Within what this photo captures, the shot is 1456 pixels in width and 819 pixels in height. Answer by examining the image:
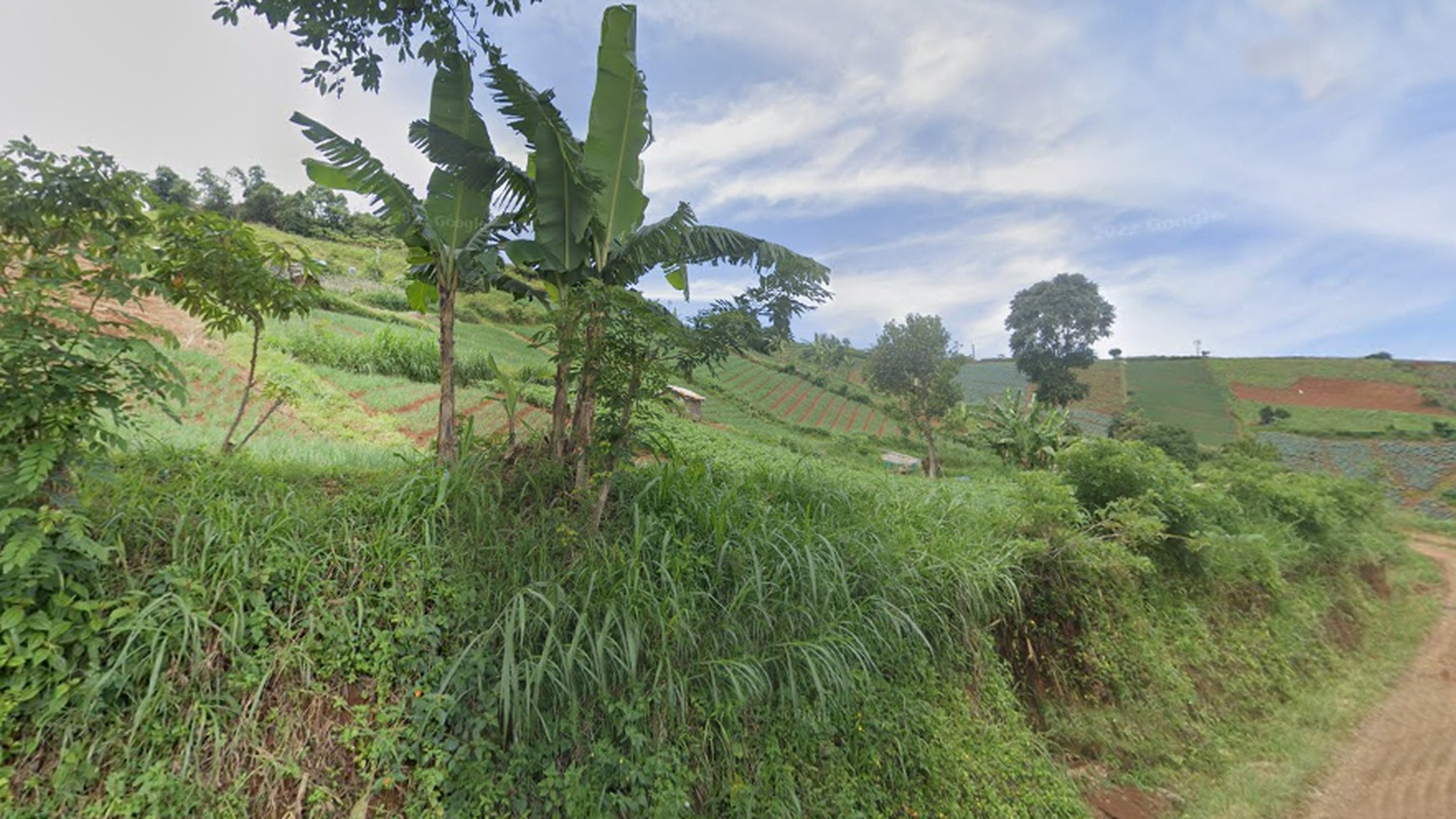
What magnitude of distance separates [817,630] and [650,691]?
1107 millimetres

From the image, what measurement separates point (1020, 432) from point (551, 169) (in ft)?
63.8

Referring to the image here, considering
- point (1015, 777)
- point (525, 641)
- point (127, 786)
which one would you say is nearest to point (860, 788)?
point (1015, 777)

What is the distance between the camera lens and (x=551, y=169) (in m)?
3.78

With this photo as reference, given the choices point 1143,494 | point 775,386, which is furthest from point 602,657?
point 775,386

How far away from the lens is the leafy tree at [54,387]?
191 cm

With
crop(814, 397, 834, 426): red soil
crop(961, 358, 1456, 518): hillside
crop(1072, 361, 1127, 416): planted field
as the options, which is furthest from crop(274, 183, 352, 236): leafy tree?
crop(1072, 361, 1127, 416): planted field

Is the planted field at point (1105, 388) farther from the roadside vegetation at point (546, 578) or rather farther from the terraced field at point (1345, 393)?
the roadside vegetation at point (546, 578)

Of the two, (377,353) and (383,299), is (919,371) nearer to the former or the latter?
(377,353)

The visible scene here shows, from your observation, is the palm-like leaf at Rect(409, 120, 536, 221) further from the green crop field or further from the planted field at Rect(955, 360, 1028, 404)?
the green crop field

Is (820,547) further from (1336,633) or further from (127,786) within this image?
(1336,633)

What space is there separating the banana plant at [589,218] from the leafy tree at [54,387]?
1.90m

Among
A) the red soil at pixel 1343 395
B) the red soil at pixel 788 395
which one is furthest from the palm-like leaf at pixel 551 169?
the red soil at pixel 1343 395

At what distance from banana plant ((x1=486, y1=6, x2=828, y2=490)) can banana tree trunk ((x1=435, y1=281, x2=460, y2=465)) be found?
65cm

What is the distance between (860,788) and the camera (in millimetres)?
2941
